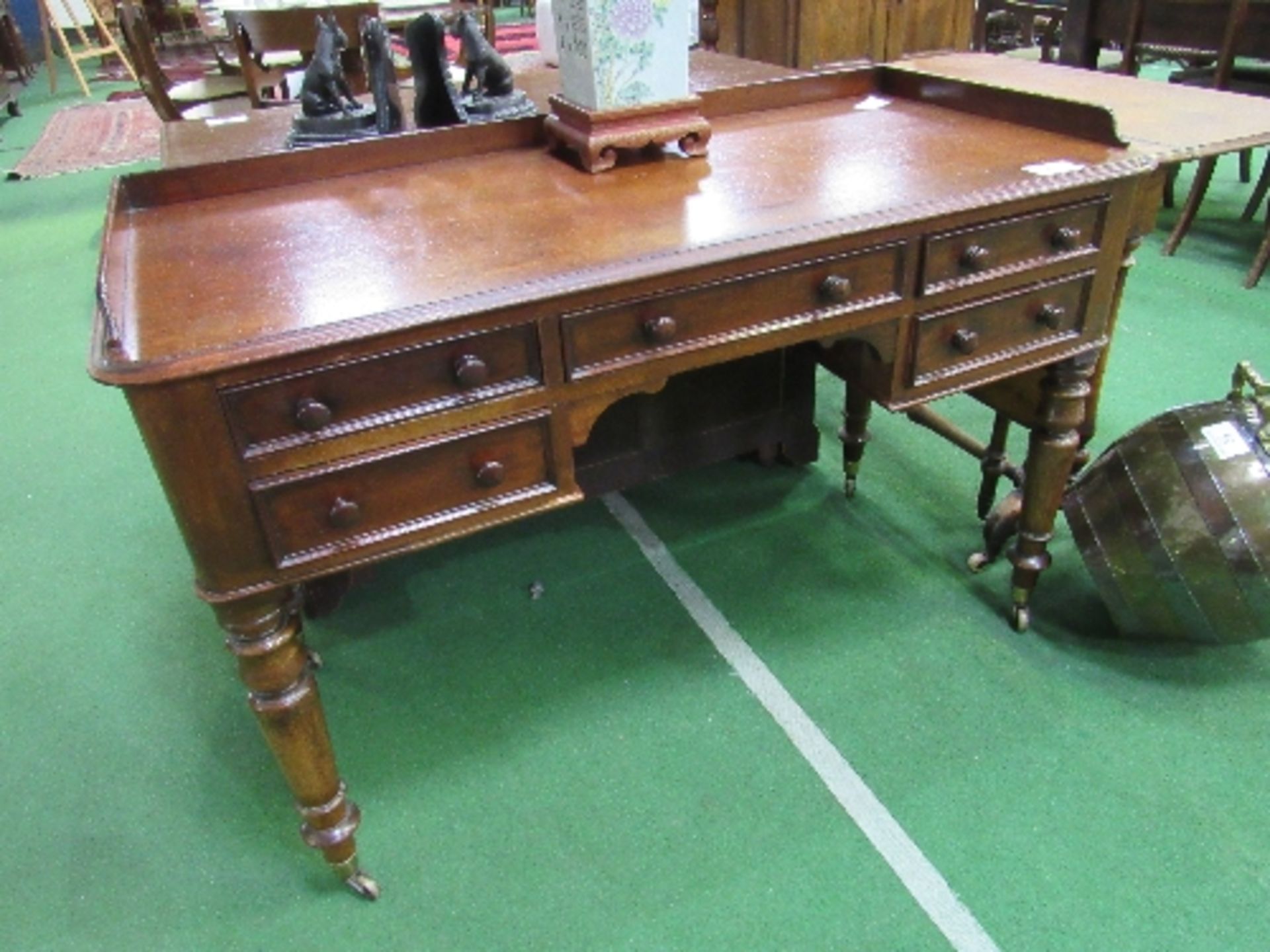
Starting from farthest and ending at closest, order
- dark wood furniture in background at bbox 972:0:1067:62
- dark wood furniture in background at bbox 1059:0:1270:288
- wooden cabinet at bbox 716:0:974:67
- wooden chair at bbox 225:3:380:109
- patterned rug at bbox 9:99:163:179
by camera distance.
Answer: patterned rug at bbox 9:99:163:179 → dark wood furniture in background at bbox 972:0:1067:62 → wooden cabinet at bbox 716:0:974:67 → dark wood furniture in background at bbox 1059:0:1270:288 → wooden chair at bbox 225:3:380:109

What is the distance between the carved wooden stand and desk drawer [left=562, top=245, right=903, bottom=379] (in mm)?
378

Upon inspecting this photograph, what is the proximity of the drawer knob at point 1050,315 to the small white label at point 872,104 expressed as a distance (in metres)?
0.52

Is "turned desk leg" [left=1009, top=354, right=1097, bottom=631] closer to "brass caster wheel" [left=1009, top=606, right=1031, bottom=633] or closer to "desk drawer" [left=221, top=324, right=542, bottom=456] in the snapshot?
"brass caster wheel" [left=1009, top=606, right=1031, bottom=633]

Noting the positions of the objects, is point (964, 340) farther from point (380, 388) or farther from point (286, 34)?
point (286, 34)

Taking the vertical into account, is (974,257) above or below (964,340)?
above

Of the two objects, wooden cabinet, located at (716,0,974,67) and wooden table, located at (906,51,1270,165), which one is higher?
wooden table, located at (906,51,1270,165)

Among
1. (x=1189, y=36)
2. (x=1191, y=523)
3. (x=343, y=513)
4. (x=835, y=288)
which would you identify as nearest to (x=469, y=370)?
(x=343, y=513)

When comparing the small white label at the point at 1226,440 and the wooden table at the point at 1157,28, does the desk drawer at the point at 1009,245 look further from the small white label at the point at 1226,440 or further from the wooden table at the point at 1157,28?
the wooden table at the point at 1157,28

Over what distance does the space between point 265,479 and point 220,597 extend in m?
0.16

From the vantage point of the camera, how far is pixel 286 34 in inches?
106

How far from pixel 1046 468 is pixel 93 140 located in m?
5.87

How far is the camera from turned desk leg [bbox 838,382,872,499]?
6.70ft

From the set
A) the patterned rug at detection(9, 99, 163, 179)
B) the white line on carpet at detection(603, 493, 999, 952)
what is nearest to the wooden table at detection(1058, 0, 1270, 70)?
the white line on carpet at detection(603, 493, 999, 952)

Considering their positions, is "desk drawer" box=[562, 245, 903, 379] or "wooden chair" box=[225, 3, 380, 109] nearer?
"desk drawer" box=[562, 245, 903, 379]
